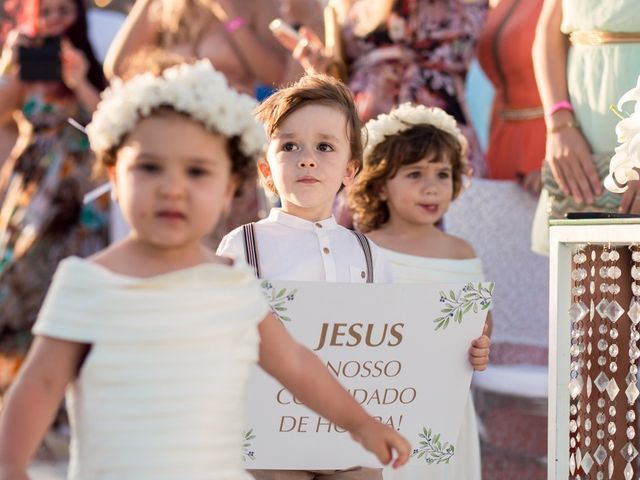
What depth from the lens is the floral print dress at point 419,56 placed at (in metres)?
5.26

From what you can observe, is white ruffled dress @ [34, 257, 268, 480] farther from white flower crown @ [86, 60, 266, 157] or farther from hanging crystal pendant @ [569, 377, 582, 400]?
hanging crystal pendant @ [569, 377, 582, 400]

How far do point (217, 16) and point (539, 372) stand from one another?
204cm

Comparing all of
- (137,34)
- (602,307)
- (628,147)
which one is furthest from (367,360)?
(137,34)

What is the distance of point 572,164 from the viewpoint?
4.29m

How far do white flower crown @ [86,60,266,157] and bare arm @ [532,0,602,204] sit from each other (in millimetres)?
1963

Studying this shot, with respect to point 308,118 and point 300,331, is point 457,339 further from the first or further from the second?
point 308,118

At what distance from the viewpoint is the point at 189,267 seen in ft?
8.20

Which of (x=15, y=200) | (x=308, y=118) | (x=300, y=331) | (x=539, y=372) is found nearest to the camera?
(x=300, y=331)

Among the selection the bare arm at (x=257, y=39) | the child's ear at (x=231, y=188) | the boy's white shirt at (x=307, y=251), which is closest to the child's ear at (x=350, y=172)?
the boy's white shirt at (x=307, y=251)

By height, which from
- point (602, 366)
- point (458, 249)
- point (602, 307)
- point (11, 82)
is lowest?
point (602, 366)

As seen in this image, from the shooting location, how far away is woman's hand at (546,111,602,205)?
4254 millimetres

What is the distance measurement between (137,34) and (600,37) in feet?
8.08

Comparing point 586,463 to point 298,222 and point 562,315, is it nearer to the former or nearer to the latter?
point 562,315

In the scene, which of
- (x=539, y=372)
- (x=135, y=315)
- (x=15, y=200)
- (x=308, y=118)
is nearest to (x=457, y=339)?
(x=308, y=118)
